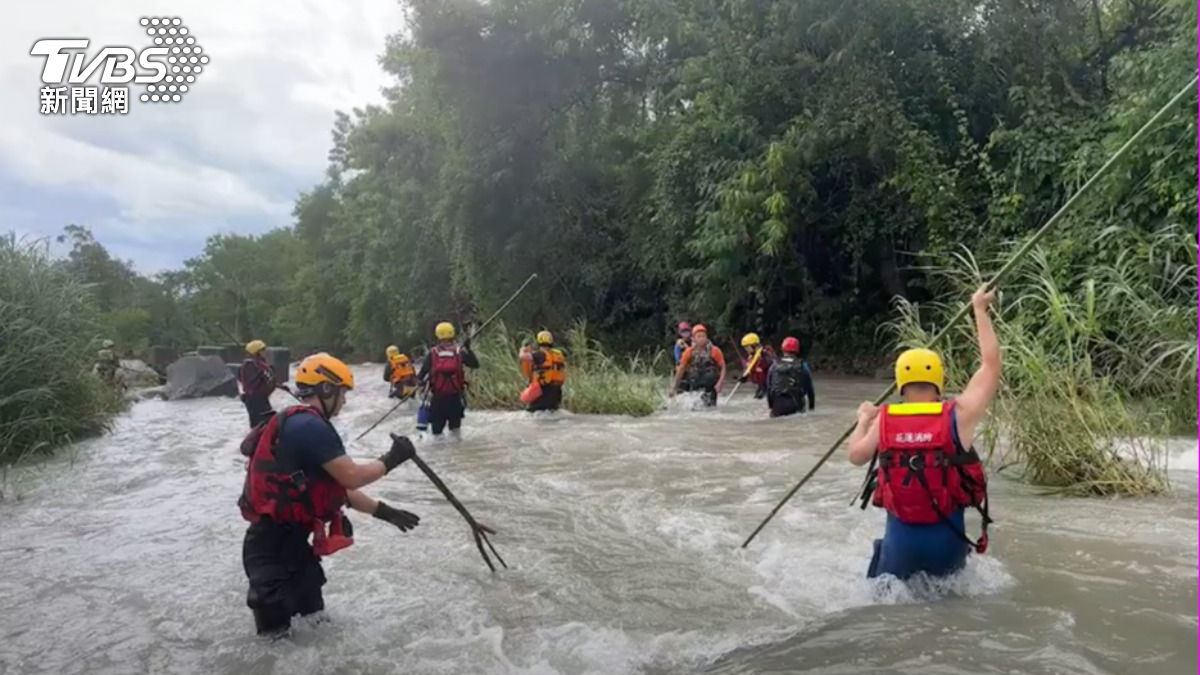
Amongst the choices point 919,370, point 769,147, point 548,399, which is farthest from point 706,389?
point 919,370

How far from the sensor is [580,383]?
1411 centimetres

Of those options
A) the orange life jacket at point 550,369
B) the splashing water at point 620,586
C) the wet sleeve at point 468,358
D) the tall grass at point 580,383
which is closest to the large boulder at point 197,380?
the tall grass at point 580,383

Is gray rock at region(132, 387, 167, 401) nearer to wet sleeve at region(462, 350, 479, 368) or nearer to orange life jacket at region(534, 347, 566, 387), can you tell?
orange life jacket at region(534, 347, 566, 387)

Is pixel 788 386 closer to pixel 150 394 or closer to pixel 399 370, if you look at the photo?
pixel 399 370

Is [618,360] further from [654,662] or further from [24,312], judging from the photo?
[654,662]

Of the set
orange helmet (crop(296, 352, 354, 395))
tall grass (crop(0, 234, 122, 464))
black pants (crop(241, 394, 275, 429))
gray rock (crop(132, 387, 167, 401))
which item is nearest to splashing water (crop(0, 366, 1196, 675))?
orange helmet (crop(296, 352, 354, 395))

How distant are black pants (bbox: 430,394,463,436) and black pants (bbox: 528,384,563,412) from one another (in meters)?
1.79

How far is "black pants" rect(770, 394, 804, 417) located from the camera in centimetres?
1235

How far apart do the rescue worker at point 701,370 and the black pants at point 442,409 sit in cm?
349

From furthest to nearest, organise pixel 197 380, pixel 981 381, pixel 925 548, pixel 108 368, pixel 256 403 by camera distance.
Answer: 1. pixel 197 380
2. pixel 108 368
3. pixel 256 403
4. pixel 925 548
5. pixel 981 381

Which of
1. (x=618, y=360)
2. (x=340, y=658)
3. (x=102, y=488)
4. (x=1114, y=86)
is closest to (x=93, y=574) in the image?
(x=340, y=658)

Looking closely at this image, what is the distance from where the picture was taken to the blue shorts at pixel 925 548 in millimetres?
4508

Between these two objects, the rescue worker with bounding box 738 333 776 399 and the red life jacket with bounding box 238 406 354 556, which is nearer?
the red life jacket with bounding box 238 406 354 556

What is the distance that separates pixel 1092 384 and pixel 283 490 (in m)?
5.49
